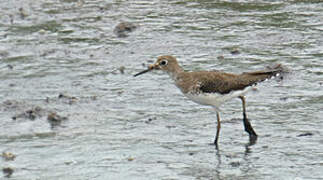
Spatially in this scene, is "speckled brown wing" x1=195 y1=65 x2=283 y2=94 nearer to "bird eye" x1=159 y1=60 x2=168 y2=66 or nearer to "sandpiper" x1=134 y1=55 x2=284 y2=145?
"sandpiper" x1=134 y1=55 x2=284 y2=145

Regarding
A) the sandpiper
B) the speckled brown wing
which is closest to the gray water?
the sandpiper

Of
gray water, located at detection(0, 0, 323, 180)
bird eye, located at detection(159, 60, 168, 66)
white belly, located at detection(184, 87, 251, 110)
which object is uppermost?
bird eye, located at detection(159, 60, 168, 66)

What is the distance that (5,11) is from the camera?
1667 centimetres

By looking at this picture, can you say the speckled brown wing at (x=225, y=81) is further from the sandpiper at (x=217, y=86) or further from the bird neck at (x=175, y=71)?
the bird neck at (x=175, y=71)

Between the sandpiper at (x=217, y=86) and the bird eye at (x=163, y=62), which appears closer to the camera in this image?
the sandpiper at (x=217, y=86)

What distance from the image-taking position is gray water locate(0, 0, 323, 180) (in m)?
9.14

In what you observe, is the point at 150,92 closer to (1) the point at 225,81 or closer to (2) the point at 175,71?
(2) the point at 175,71

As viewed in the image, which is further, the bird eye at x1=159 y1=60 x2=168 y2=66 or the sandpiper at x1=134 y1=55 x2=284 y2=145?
the bird eye at x1=159 y1=60 x2=168 y2=66

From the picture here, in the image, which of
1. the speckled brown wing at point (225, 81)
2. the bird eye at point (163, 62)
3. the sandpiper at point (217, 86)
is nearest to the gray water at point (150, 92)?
the sandpiper at point (217, 86)

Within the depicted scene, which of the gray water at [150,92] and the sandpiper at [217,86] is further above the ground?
the sandpiper at [217,86]

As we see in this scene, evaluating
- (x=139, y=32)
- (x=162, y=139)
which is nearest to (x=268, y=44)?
(x=139, y=32)

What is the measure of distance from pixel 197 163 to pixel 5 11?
8709 mm

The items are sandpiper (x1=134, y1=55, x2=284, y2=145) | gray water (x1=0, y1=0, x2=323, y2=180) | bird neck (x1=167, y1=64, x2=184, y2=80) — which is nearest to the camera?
gray water (x1=0, y1=0, x2=323, y2=180)

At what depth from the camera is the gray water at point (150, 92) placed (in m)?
9.14
